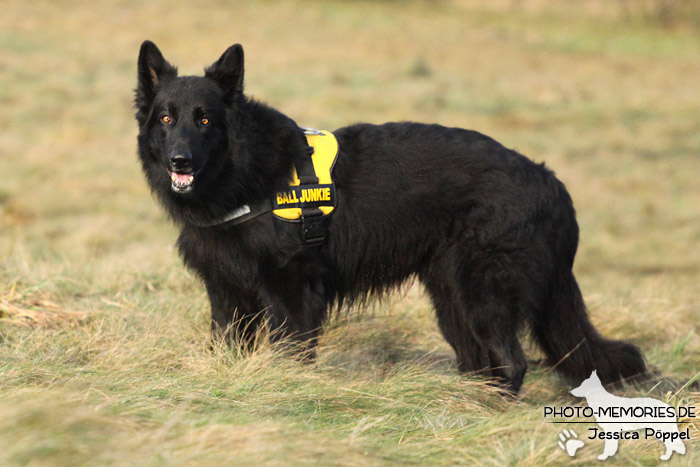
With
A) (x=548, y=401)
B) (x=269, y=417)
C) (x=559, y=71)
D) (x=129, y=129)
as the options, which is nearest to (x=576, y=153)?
(x=559, y=71)

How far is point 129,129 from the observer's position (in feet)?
46.7

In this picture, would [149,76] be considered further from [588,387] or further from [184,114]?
[588,387]

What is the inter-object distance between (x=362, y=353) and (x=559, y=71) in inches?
675

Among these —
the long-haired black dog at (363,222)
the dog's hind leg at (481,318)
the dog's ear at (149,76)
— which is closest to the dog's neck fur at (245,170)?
the long-haired black dog at (363,222)

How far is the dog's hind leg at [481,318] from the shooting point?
4223mm

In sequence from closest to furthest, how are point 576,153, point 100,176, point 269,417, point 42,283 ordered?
1. point 269,417
2. point 42,283
3. point 100,176
4. point 576,153

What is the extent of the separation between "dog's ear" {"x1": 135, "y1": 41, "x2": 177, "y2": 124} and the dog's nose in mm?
433

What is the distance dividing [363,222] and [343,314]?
107cm

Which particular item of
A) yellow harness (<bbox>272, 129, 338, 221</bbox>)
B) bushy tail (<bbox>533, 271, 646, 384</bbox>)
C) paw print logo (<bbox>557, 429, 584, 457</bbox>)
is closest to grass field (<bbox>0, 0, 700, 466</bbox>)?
paw print logo (<bbox>557, 429, 584, 457</bbox>)

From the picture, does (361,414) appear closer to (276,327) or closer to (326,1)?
(276,327)

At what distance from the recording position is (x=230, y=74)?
4.04 m

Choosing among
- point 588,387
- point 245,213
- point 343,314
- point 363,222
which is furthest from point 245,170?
point 588,387

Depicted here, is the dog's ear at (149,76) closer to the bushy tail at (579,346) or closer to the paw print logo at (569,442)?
the bushy tail at (579,346)

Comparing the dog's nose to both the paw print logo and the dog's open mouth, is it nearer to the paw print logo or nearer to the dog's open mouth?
the dog's open mouth
